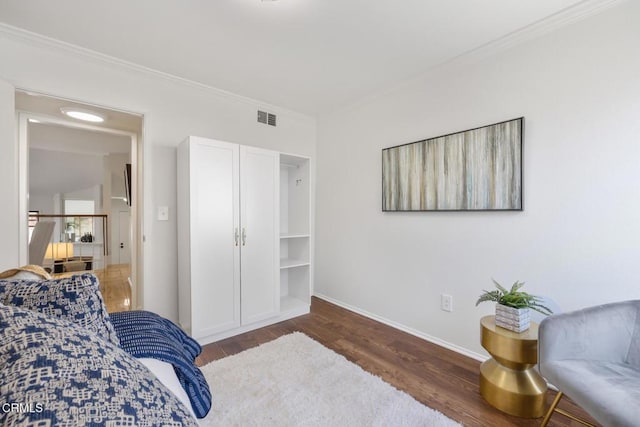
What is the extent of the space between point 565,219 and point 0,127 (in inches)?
147

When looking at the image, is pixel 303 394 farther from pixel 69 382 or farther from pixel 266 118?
pixel 266 118

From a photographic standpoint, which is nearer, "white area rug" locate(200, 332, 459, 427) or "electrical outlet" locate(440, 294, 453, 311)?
"white area rug" locate(200, 332, 459, 427)

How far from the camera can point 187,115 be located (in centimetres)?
269

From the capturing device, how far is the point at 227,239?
98.5 inches

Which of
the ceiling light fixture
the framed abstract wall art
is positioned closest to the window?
the ceiling light fixture

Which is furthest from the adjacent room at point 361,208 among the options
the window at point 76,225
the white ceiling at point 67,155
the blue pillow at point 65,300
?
the window at point 76,225

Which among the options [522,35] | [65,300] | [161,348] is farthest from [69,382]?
[522,35]

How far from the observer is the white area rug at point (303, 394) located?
150cm

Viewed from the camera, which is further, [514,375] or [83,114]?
[83,114]

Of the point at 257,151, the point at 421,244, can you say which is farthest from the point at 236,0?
the point at 421,244

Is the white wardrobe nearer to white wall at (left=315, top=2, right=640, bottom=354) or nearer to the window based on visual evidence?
Result: white wall at (left=315, top=2, right=640, bottom=354)

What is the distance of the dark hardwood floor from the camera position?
1594mm

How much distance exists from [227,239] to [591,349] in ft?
8.10

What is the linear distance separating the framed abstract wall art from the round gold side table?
2.86 ft
